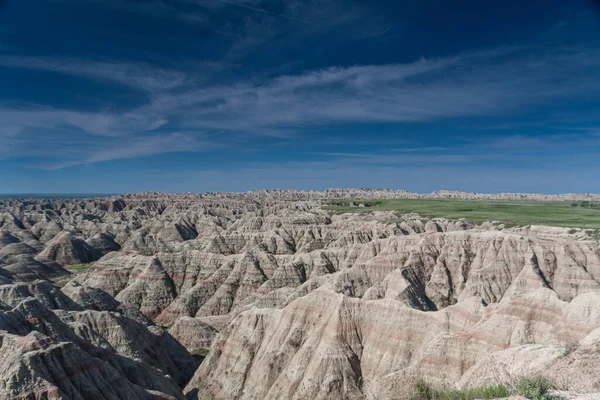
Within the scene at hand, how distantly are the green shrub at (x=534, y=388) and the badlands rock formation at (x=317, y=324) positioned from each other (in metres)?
1.45

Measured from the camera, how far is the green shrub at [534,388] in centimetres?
1077

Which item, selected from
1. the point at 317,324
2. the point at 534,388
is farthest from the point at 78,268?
the point at 534,388

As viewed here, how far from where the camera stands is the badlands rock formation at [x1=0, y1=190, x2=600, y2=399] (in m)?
23.0

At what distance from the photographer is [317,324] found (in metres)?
35.3

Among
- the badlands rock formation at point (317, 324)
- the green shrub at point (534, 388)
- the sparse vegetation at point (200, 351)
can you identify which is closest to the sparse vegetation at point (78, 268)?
the badlands rock formation at point (317, 324)

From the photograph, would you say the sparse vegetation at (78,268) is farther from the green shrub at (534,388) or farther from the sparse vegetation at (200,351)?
the green shrub at (534,388)

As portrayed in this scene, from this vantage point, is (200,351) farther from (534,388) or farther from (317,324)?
(534,388)

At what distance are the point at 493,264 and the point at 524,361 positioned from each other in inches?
1638

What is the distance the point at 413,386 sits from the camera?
24.7 meters

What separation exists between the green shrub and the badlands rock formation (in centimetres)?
145

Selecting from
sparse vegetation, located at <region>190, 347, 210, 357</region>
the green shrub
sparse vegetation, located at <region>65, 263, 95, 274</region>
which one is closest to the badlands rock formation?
sparse vegetation, located at <region>190, 347, 210, 357</region>

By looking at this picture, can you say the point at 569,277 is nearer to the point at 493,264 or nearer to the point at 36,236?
the point at 493,264

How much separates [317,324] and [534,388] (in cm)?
2538

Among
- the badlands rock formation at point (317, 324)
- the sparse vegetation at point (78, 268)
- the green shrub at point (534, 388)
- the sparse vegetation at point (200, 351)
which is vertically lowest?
the sparse vegetation at point (78, 268)
